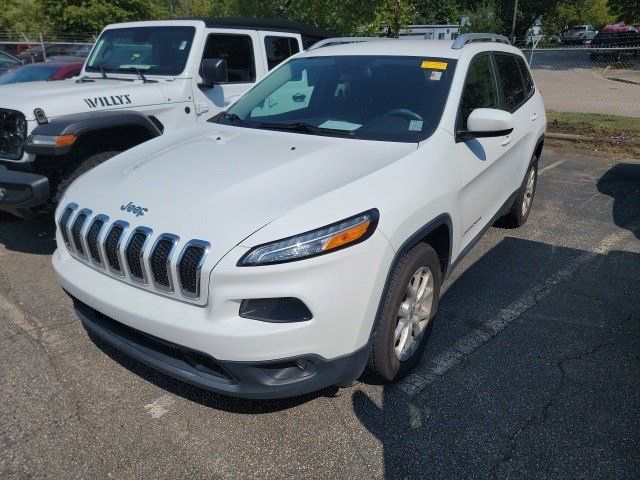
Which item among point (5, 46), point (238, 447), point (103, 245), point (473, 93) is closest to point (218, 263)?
point (103, 245)

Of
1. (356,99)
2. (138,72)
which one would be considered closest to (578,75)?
(138,72)

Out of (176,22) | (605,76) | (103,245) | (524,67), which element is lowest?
(605,76)

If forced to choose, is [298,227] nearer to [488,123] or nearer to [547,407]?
[488,123]

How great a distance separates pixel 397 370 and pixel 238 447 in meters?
0.90

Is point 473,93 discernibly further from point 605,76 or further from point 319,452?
point 605,76

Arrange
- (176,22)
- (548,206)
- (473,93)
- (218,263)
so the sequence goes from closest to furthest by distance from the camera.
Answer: (218,263) → (473,93) → (176,22) → (548,206)

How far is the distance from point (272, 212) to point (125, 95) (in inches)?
120

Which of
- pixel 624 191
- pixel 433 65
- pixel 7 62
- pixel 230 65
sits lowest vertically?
pixel 624 191

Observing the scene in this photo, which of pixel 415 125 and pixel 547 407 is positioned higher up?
pixel 415 125

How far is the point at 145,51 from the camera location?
5285mm

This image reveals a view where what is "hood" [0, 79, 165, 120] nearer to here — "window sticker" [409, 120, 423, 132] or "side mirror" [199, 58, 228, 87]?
"side mirror" [199, 58, 228, 87]

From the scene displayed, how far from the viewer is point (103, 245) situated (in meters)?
2.46

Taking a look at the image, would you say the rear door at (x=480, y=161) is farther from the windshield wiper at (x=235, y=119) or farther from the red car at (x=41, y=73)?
the red car at (x=41, y=73)

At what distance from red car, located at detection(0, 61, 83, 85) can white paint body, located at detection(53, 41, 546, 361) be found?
654cm
